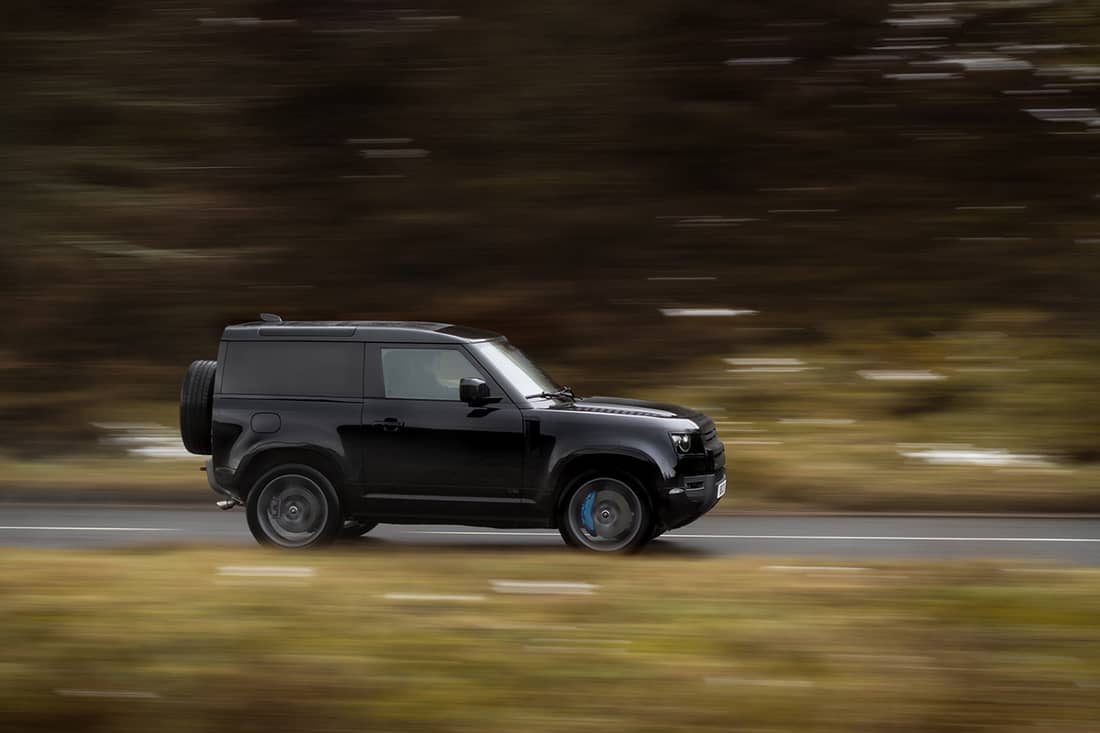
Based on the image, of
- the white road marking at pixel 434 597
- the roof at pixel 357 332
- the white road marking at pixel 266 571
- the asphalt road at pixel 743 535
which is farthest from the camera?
the asphalt road at pixel 743 535

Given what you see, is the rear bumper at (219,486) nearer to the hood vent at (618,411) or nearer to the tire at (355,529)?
the tire at (355,529)

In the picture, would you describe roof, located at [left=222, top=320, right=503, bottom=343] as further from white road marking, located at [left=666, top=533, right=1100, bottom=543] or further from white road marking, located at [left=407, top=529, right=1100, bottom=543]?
white road marking, located at [left=666, top=533, right=1100, bottom=543]

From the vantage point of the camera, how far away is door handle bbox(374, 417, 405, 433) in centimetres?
1020

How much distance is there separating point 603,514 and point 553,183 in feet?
41.0

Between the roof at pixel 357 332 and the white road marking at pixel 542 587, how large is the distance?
3485 millimetres

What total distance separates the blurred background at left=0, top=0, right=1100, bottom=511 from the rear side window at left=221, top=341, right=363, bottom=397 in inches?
333

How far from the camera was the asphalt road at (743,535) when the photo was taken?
10531 mm

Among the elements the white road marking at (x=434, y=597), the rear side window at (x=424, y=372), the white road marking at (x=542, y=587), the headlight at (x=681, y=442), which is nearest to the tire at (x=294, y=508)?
the rear side window at (x=424, y=372)

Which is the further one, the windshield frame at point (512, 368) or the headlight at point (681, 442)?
the windshield frame at point (512, 368)

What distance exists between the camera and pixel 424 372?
1034cm

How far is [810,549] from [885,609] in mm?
4417

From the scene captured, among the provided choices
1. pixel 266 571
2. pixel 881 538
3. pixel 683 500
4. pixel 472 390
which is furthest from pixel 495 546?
pixel 881 538

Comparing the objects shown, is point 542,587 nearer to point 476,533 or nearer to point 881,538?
point 476,533

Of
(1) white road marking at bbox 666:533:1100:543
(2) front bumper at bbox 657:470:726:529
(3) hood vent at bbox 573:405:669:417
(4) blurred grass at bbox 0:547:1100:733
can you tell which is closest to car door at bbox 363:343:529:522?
(3) hood vent at bbox 573:405:669:417
